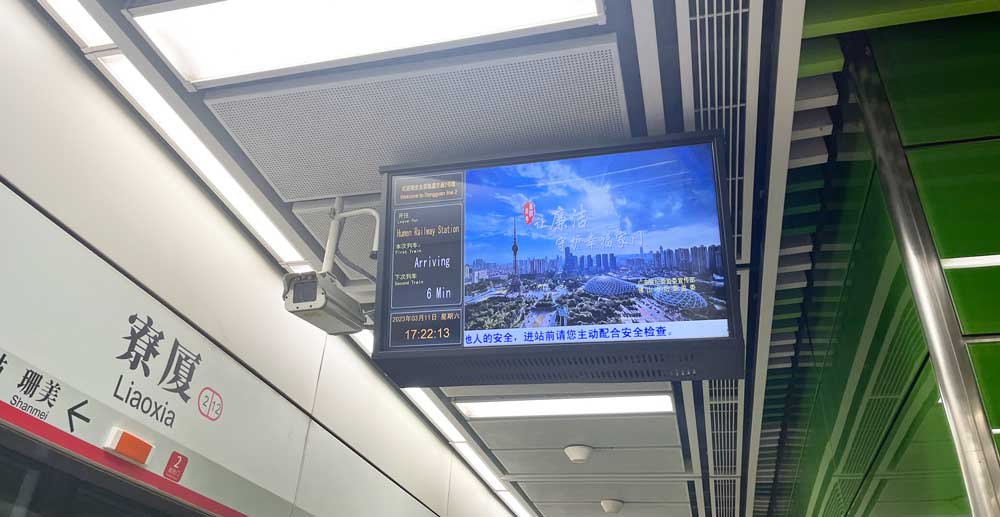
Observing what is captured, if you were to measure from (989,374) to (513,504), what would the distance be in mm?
6124

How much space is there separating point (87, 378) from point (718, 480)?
212 inches

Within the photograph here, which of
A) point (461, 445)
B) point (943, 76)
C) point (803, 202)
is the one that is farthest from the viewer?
point (461, 445)

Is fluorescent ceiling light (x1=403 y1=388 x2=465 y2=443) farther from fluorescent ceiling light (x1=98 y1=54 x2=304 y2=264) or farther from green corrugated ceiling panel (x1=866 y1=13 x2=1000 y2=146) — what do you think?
green corrugated ceiling panel (x1=866 y1=13 x2=1000 y2=146)

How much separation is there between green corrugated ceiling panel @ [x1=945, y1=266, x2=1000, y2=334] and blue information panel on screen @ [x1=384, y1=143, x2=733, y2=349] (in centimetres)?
65

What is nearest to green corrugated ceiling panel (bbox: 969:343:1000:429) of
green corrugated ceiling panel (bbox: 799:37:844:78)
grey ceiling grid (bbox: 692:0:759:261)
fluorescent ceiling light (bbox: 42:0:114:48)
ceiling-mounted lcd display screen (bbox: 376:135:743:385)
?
ceiling-mounted lcd display screen (bbox: 376:135:743:385)

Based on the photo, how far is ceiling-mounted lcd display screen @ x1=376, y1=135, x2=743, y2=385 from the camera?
217 cm

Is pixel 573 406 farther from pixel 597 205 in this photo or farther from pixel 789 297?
pixel 597 205

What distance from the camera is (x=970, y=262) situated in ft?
6.67

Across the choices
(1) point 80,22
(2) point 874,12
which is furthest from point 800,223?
(1) point 80,22

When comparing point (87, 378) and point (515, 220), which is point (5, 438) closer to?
point (87, 378)

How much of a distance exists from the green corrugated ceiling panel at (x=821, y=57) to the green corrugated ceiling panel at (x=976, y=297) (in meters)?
0.89

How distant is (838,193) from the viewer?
2.93 metres

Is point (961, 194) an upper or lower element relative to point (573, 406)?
lower

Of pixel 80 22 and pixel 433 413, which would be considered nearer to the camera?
pixel 80 22
